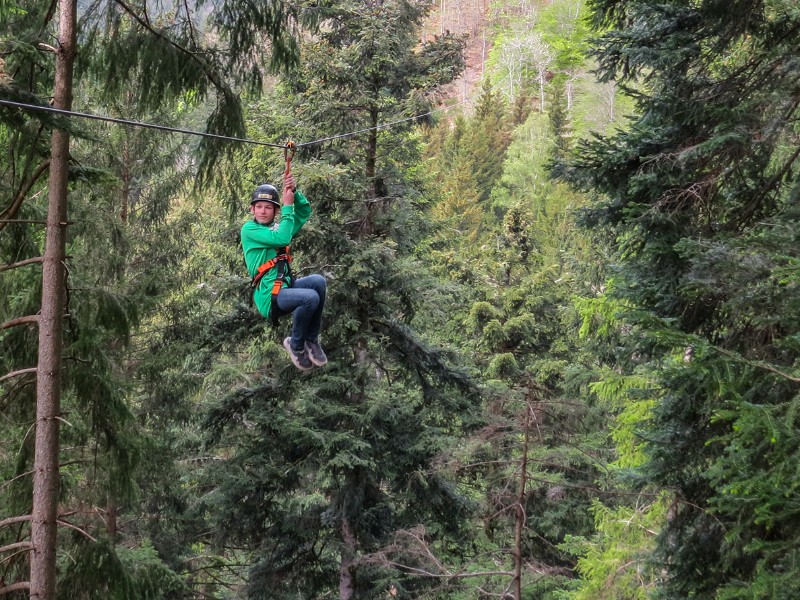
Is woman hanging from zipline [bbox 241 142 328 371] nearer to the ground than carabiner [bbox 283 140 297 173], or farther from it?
nearer to the ground

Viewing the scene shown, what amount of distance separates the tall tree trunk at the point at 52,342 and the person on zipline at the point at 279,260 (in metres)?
1.45

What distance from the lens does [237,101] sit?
681 centimetres

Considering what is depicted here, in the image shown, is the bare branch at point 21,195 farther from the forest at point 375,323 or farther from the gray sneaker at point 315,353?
the gray sneaker at point 315,353

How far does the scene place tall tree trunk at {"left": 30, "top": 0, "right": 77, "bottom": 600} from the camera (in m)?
5.75

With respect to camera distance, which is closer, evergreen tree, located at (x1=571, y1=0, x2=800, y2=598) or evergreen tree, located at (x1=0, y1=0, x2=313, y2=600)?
evergreen tree, located at (x1=0, y1=0, x2=313, y2=600)

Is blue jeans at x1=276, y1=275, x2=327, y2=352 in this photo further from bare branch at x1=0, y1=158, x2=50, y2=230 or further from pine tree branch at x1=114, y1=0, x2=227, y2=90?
bare branch at x1=0, y1=158, x2=50, y2=230

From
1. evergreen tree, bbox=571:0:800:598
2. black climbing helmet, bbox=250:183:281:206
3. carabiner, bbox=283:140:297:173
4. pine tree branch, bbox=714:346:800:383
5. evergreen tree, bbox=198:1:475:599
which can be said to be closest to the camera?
pine tree branch, bbox=714:346:800:383

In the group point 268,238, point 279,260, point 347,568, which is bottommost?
point 347,568

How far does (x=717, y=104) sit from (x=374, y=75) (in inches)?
258

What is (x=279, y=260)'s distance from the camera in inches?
242

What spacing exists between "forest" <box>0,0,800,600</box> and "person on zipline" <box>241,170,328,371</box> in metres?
0.87

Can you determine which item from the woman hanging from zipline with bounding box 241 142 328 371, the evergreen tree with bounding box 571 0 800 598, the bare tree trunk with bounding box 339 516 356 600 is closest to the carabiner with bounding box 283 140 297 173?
the woman hanging from zipline with bounding box 241 142 328 371

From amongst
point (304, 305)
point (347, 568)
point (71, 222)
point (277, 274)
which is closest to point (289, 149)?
point (277, 274)

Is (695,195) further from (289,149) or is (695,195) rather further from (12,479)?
(12,479)
